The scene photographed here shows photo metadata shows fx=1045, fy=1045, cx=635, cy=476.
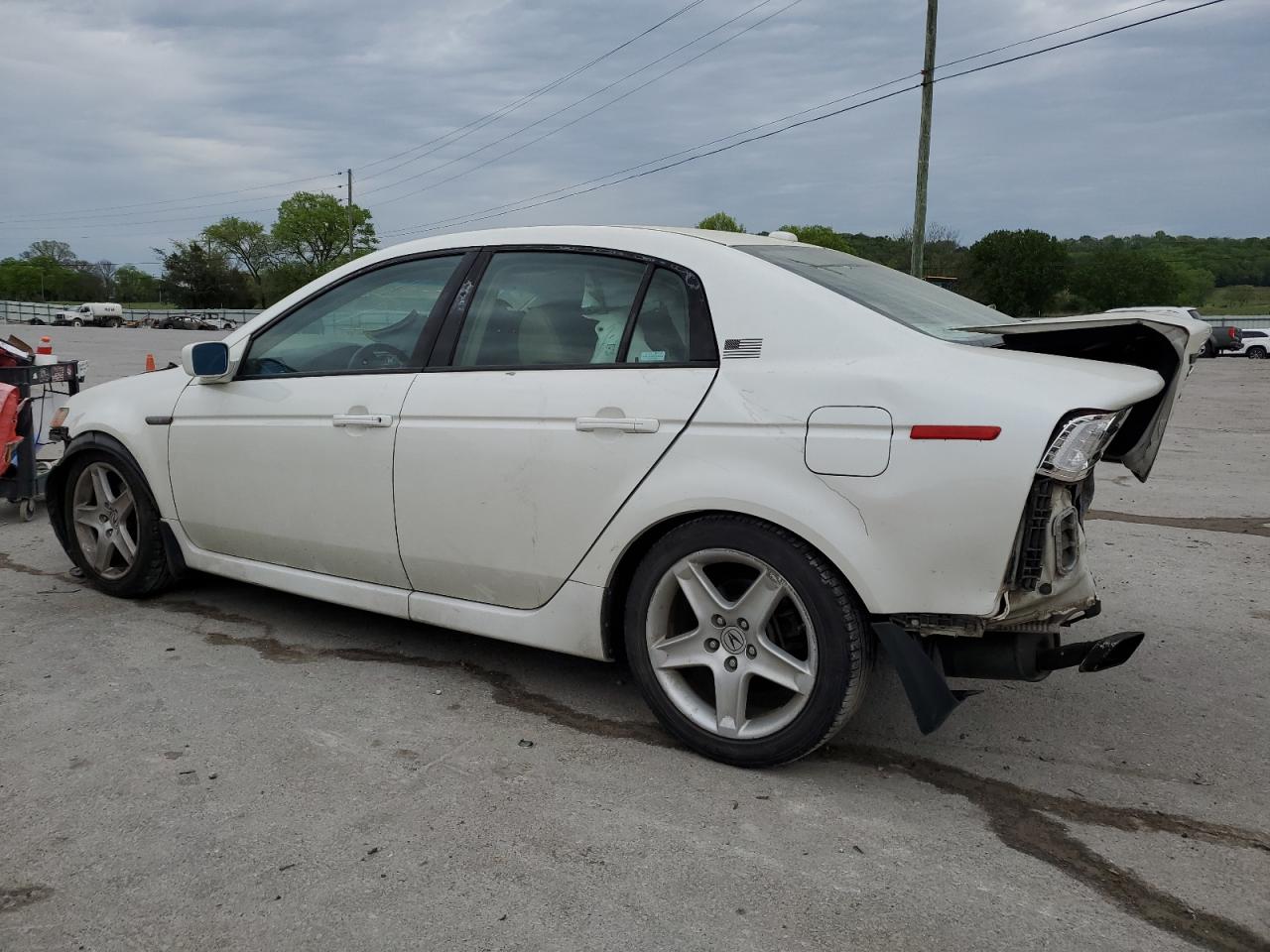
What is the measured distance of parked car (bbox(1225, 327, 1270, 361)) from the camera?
3934cm

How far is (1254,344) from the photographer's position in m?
39.7

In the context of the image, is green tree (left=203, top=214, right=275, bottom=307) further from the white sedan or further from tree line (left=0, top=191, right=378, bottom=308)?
the white sedan

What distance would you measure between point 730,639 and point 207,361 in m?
2.57

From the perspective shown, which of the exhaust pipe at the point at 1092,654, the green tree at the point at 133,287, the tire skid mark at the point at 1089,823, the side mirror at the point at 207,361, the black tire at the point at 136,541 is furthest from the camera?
the green tree at the point at 133,287

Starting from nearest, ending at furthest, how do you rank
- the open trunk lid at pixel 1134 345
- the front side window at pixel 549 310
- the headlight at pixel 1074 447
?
1. the headlight at pixel 1074 447
2. the open trunk lid at pixel 1134 345
3. the front side window at pixel 549 310

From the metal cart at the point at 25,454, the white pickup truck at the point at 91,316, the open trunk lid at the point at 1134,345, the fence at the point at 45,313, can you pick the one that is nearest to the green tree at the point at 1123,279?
the fence at the point at 45,313

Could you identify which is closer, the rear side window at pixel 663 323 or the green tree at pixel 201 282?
the rear side window at pixel 663 323

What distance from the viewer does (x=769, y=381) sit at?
3090mm

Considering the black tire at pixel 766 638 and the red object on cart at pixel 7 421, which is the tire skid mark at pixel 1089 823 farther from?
the red object on cart at pixel 7 421

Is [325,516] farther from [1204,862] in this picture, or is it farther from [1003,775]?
[1204,862]

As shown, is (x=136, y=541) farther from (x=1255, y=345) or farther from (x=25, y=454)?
(x=1255, y=345)

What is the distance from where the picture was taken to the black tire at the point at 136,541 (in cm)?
477

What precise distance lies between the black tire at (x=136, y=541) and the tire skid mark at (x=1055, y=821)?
5.76ft

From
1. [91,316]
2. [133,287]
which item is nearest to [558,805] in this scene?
[91,316]
